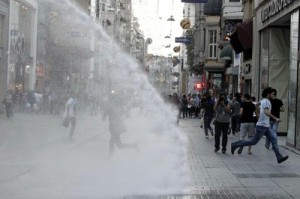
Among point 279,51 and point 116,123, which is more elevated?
point 279,51

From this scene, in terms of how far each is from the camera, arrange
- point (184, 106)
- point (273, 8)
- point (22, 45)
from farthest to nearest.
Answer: point (184, 106) → point (22, 45) → point (273, 8)

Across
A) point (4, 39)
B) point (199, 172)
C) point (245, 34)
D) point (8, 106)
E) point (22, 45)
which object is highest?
point (4, 39)

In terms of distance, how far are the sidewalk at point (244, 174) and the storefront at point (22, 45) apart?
24.5 meters

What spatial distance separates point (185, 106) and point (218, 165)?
2918cm

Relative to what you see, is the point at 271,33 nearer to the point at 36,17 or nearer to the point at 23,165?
the point at 23,165

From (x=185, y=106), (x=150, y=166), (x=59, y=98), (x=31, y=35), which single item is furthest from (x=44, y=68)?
(x=150, y=166)

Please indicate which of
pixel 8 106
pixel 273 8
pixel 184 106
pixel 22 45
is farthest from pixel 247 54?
pixel 22 45

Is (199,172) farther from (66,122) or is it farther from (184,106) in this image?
(184,106)

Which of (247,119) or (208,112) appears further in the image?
(208,112)

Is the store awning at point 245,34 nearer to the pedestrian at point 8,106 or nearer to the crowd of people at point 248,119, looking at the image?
the crowd of people at point 248,119

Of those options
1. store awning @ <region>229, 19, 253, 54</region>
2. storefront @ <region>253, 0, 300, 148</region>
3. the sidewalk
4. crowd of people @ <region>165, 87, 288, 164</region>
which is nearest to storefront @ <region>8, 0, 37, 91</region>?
store awning @ <region>229, 19, 253, 54</region>

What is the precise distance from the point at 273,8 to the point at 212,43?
3200cm

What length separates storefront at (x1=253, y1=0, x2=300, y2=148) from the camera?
1736cm

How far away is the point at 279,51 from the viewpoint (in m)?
22.1
